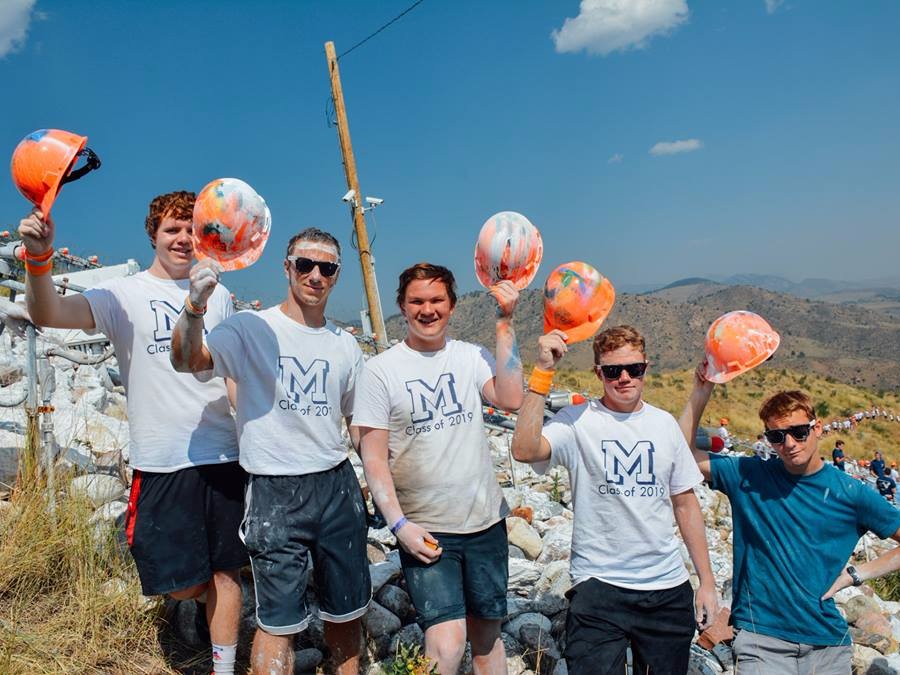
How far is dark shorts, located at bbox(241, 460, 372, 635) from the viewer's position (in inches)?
98.4

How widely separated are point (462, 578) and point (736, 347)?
157 cm

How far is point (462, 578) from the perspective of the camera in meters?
2.62

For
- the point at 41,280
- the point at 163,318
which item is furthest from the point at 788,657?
the point at 41,280

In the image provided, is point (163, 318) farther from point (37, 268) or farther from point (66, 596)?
point (66, 596)

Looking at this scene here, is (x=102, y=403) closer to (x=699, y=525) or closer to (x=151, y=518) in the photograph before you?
(x=151, y=518)

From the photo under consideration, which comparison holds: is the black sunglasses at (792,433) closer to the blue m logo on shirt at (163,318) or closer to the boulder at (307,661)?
the boulder at (307,661)

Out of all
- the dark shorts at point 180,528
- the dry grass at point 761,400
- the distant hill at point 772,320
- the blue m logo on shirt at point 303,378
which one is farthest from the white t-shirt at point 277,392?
the distant hill at point 772,320

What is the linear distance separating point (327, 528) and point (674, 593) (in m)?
1.49

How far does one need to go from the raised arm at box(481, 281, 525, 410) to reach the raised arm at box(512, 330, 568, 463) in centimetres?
9

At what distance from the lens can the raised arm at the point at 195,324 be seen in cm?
229

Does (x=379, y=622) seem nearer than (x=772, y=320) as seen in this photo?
Yes

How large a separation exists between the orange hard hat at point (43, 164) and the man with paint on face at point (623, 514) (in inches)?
77.5

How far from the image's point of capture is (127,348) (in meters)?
2.72

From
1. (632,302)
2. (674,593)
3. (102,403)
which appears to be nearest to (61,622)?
(674,593)
